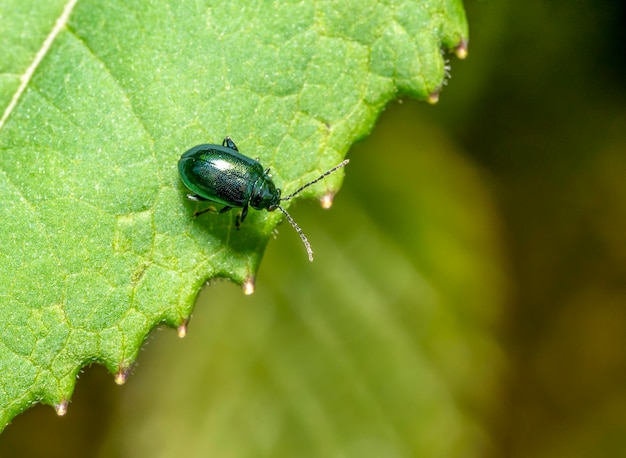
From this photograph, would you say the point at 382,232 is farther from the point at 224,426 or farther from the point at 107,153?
the point at 107,153

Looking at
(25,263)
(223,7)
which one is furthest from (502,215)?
(25,263)

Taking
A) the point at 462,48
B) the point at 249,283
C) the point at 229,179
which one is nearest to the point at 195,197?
the point at 229,179

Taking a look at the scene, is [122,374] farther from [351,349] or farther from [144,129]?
[351,349]

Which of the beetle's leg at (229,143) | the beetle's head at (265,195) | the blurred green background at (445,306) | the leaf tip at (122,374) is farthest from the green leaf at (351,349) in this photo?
the leaf tip at (122,374)

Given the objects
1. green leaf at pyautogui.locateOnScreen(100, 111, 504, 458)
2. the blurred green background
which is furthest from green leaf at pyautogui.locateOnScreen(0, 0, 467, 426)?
green leaf at pyautogui.locateOnScreen(100, 111, 504, 458)

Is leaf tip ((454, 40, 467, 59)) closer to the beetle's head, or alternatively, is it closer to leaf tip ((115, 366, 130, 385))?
the beetle's head
